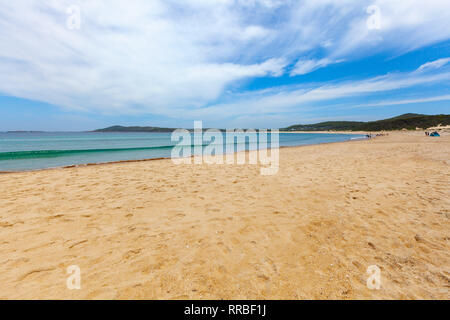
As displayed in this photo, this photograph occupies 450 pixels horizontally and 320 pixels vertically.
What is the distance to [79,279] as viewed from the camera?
2.72 m

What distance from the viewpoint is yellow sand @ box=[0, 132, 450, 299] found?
8.30ft

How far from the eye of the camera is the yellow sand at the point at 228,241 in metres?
2.53

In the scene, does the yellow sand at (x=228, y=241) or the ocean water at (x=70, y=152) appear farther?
the ocean water at (x=70, y=152)

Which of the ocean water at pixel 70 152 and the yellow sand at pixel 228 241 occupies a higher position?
the ocean water at pixel 70 152

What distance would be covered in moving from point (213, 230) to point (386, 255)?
307 cm

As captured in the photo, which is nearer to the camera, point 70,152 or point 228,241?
point 228,241

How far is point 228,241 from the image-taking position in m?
3.61
